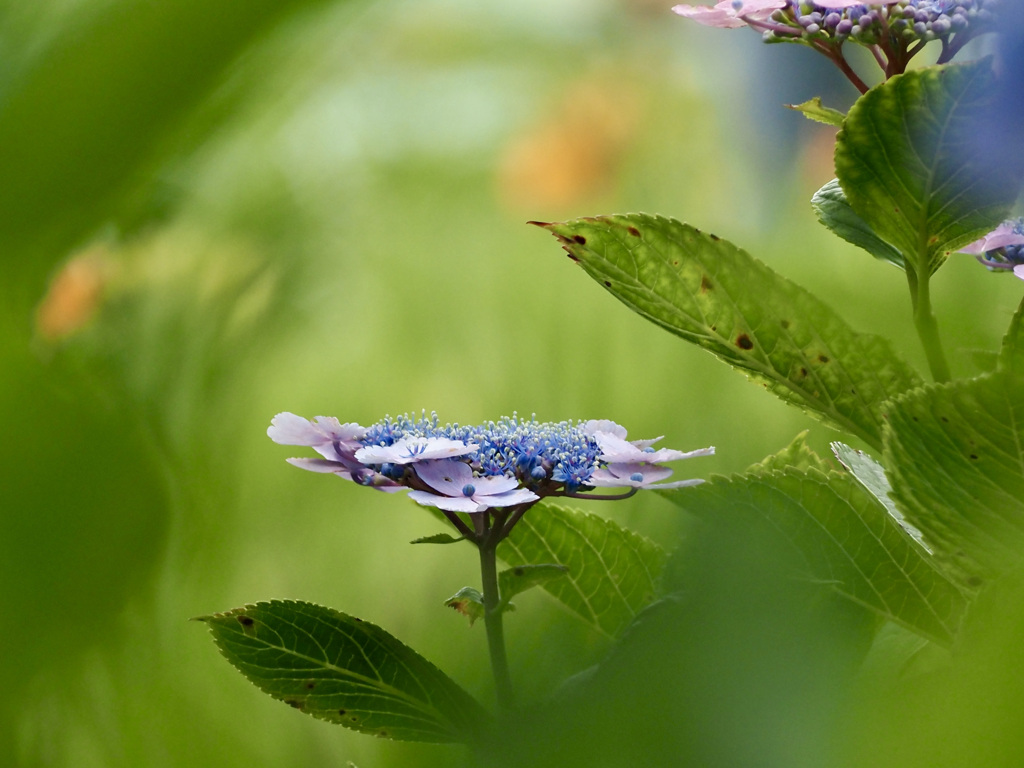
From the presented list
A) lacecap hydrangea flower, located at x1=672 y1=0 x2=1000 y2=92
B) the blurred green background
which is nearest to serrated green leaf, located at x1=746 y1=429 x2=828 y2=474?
the blurred green background

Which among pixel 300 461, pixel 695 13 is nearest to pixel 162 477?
pixel 300 461

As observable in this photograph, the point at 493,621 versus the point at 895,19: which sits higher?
the point at 895,19

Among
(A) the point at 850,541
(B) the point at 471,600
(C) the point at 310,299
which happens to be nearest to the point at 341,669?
(B) the point at 471,600

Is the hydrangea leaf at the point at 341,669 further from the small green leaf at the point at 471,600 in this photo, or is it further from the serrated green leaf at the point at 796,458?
the serrated green leaf at the point at 796,458

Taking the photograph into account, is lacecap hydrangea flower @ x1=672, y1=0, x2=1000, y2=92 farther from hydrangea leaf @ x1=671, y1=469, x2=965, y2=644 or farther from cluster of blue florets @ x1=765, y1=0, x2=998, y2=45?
hydrangea leaf @ x1=671, y1=469, x2=965, y2=644

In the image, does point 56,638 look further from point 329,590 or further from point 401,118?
point 401,118

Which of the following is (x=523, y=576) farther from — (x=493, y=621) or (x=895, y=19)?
(x=895, y=19)
